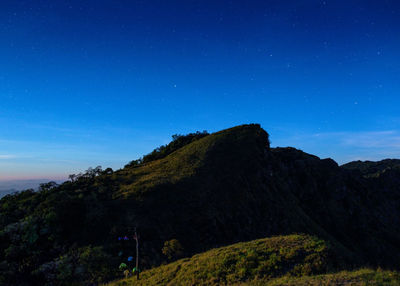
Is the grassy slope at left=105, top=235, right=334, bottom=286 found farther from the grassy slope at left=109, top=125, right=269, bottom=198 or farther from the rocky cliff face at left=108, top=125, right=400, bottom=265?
the grassy slope at left=109, top=125, right=269, bottom=198

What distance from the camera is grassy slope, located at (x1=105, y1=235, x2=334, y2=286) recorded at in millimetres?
12742

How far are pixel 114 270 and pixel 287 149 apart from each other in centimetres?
6716

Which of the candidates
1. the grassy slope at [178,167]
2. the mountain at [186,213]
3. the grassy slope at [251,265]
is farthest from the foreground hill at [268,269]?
the grassy slope at [178,167]

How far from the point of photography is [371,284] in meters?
9.04

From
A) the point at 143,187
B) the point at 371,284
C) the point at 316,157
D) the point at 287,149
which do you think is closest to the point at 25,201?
the point at 143,187

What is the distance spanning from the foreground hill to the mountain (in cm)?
208

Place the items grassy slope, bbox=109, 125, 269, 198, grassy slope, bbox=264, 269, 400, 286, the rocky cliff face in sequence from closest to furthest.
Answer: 1. grassy slope, bbox=264, 269, 400, 286
2. the rocky cliff face
3. grassy slope, bbox=109, 125, 269, 198

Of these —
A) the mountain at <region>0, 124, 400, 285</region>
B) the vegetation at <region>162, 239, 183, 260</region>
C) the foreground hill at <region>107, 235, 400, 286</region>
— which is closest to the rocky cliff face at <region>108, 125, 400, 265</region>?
the mountain at <region>0, 124, 400, 285</region>

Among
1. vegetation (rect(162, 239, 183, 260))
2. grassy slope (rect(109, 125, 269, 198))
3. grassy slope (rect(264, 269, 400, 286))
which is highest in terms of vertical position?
grassy slope (rect(109, 125, 269, 198))

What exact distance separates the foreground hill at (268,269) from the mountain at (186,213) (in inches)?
82.0

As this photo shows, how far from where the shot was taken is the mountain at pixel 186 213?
69.4 ft

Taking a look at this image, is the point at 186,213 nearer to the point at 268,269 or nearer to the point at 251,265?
the point at 251,265

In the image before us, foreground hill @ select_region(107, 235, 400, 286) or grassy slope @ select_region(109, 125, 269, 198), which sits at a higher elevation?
grassy slope @ select_region(109, 125, 269, 198)

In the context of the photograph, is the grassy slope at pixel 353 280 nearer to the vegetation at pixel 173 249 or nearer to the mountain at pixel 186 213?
the mountain at pixel 186 213
